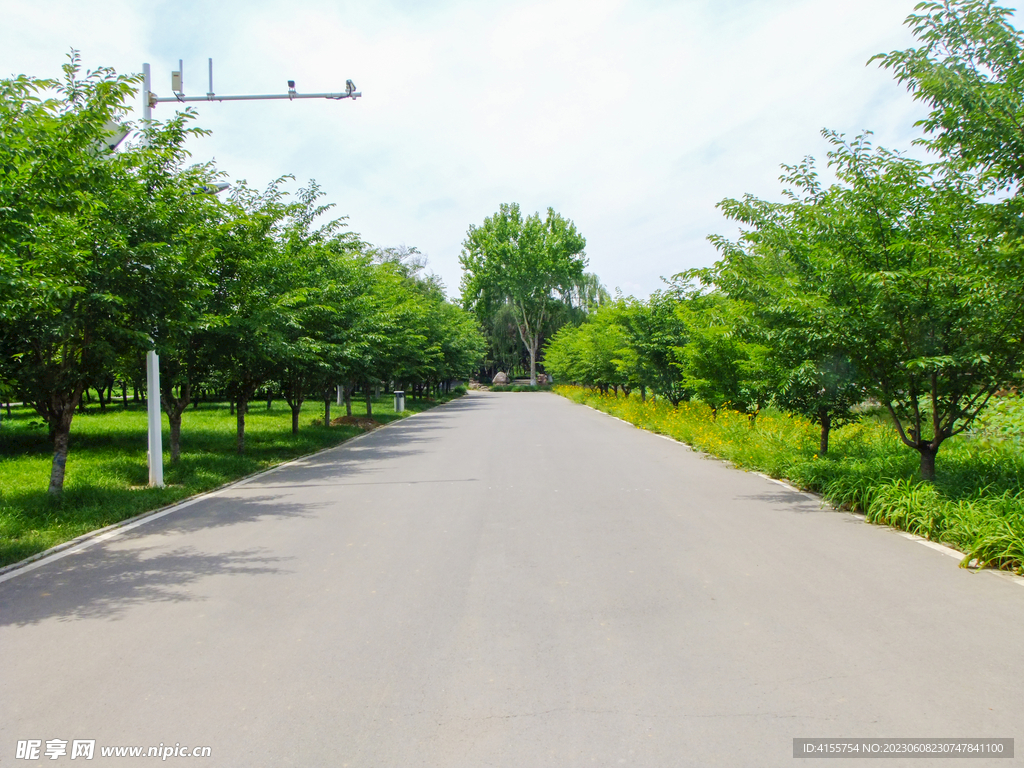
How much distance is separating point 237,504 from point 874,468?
869 centimetres

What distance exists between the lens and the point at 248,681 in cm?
400

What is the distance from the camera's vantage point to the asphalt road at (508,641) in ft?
11.2

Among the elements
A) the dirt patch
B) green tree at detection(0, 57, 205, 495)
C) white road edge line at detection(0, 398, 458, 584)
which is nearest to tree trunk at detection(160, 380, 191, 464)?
white road edge line at detection(0, 398, 458, 584)

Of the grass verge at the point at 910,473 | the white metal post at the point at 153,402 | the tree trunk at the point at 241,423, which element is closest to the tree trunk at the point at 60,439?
the white metal post at the point at 153,402

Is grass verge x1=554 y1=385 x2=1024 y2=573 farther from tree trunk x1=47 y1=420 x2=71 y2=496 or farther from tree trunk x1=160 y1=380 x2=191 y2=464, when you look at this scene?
tree trunk x1=160 y1=380 x2=191 y2=464

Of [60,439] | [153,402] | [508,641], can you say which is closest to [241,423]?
[153,402]

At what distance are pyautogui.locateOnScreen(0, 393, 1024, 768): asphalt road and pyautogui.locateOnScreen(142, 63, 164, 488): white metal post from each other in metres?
2.52

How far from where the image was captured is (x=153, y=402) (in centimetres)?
1081

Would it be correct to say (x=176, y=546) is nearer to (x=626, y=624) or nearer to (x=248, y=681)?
(x=248, y=681)

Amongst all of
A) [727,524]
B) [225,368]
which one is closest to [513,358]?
[225,368]

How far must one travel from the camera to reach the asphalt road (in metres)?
3.42

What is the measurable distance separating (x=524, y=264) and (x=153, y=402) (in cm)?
5745

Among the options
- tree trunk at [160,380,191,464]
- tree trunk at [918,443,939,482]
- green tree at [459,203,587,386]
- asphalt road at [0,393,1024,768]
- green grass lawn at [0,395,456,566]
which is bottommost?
asphalt road at [0,393,1024,768]

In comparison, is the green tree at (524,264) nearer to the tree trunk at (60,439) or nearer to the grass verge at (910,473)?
the grass verge at (910,473)
